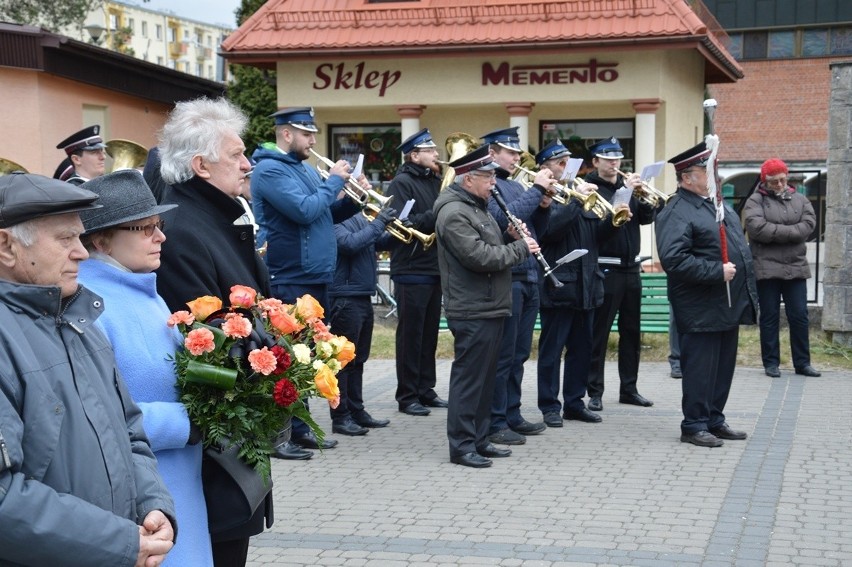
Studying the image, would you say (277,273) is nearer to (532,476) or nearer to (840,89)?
(532,476)

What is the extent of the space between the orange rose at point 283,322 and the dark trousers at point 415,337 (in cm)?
510

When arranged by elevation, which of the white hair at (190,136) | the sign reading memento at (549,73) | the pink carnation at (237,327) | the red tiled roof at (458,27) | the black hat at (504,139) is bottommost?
the pink carnation at (237,327)

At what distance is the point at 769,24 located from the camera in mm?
38188

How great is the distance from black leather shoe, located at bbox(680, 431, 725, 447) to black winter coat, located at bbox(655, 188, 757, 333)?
2.45 ft

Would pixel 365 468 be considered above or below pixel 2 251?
below

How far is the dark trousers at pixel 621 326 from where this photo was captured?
9.10 m

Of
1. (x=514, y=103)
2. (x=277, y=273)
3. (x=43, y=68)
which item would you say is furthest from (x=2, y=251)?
(x=514, y=103)

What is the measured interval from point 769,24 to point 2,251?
Answer: 127 ft

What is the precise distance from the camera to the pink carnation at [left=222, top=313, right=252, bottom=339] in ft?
11.1

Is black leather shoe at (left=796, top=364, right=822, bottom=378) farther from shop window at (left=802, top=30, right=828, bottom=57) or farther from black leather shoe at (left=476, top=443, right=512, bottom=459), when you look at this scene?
shop window at (left=802, top=30, right=828, bottom=57)

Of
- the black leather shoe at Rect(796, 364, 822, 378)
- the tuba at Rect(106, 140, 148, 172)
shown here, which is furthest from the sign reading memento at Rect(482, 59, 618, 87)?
the tuba at Rect(106, 140, 148, 172)

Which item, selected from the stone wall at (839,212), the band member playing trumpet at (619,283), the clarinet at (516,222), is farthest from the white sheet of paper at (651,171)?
the stone wall at (839,212)

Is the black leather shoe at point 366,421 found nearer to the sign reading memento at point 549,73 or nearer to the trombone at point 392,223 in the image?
the trombone at point 392,223

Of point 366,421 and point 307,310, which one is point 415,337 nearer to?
point 366,421
